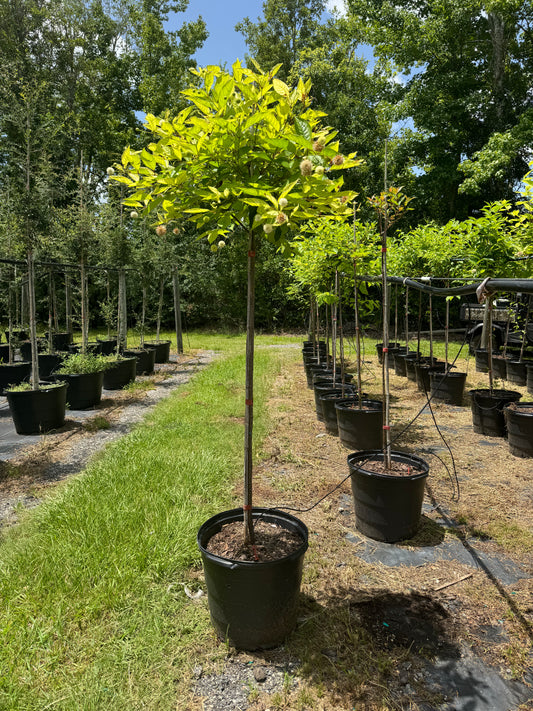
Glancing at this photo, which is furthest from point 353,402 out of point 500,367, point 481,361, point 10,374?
point 481,361

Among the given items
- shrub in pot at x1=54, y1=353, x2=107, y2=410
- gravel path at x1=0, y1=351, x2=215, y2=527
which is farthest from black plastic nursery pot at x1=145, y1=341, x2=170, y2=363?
shrub in pot at x1=54, y1=353, x2=107, y2=410

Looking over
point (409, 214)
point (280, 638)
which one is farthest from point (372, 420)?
point (409, 214)

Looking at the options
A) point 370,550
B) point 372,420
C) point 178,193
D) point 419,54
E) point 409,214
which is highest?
point 419,54

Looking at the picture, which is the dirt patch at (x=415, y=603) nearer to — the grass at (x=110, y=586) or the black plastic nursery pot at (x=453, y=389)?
the grass at (x=110, y=586)

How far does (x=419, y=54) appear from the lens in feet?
51.8

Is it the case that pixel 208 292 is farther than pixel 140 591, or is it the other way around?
Answer: pixel 208 292

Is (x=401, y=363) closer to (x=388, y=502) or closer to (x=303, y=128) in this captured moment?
(x=388, y=502)

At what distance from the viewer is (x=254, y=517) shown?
2398 mm

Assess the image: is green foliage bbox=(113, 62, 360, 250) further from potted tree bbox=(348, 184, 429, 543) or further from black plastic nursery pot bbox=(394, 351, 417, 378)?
black plastic nursery pot bbox=(394, 351, 417, 378)

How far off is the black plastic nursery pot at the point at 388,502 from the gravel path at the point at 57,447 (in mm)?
2411

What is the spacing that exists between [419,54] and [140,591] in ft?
62.1

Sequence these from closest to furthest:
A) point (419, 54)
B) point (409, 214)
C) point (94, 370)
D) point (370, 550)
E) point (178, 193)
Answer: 1. point (178, 193)
2. point (370, 550)
3. point (94, 370)
4. point (419, 54)
5. point (409, 214)

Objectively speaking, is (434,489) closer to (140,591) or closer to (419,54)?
(140,591)

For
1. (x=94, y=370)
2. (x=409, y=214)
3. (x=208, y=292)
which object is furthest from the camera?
(x=208, y=292)
